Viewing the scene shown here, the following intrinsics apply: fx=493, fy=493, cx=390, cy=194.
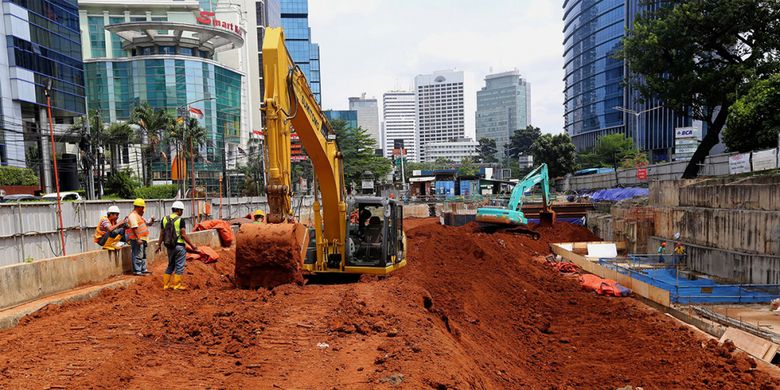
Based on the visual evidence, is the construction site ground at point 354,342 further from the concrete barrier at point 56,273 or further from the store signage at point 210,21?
the store signage at point 210,21

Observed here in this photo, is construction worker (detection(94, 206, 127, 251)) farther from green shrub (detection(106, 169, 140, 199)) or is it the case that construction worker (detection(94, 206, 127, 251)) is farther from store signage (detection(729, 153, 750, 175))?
green shrub (detection(106, 169, 140, 199))

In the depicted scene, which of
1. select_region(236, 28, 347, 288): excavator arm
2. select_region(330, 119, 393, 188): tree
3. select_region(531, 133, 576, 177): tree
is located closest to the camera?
select_region(236, 28, 347, 288): excavator arm

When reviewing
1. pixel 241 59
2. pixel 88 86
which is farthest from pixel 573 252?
pixel 241 59

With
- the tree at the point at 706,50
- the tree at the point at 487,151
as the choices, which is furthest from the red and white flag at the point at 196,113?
the tree at the point at 487,151

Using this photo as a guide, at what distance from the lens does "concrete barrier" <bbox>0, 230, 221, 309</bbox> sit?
7.44 metres

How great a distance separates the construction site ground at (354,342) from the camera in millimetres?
4805

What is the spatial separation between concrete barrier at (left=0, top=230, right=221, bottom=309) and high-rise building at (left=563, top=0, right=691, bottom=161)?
222 feet

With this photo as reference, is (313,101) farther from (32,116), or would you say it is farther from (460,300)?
(32,116)

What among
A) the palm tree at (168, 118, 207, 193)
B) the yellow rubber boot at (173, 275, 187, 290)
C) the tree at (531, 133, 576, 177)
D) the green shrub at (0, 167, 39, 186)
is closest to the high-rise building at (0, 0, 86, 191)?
the green shrub at (0, 167, 39, 186)

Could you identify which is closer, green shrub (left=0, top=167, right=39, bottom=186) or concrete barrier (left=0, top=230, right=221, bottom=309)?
concrete barrier (left=0, top=230, right=221, bottom=309)

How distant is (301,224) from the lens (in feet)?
30.8

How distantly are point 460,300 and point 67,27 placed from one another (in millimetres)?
42752

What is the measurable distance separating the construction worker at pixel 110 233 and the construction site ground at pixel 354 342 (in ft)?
3.33

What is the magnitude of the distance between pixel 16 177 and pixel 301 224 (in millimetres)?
27947
